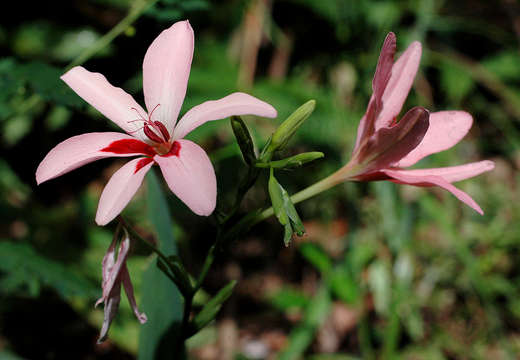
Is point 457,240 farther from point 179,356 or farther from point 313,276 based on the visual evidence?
point 179,356

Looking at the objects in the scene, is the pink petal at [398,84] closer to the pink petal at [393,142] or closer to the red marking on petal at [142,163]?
the pink petal at [393,142]

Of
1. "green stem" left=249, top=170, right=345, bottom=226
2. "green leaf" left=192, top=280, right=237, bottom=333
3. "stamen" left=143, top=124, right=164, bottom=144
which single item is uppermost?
"stamen" left=143, top=124, right=164, bottom=144

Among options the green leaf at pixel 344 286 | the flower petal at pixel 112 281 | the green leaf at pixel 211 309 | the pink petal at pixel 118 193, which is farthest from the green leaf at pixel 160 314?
the green leaf at pixel 344 286

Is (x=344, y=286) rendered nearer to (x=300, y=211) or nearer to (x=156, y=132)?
(x=300, y=211)

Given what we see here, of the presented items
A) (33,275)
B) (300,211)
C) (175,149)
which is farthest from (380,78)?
(300,211)

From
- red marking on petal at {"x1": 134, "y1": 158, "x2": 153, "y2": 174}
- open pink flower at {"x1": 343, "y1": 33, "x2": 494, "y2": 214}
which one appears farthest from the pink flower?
open pink flower at {"x1": 343, "y1": 33, "x2": 494, "y2": 214}

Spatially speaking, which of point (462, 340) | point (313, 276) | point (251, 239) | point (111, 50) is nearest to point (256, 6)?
point (111, 50)

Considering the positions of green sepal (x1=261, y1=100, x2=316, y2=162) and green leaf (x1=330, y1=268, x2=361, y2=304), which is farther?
green leaf (x1=330, y1=268, x2=361, y2=304)

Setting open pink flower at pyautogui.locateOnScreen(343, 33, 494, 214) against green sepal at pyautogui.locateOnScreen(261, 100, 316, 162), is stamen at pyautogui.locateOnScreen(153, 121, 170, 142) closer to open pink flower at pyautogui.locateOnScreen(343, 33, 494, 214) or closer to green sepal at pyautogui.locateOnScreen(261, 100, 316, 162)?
green sepal at pyautogui.locateOnScreen(261, 100, 316, 162)
